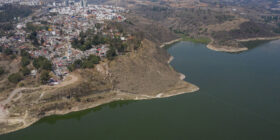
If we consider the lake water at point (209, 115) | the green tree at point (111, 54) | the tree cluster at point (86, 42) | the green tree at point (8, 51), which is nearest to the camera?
the lake water at point (209, 115)

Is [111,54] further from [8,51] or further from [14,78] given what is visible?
[8,51]

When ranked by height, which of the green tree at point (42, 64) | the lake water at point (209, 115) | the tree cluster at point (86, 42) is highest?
the tree cluster at point (86, 42)

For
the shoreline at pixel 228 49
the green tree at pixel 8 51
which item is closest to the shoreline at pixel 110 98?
the green tree at pixel 8 51

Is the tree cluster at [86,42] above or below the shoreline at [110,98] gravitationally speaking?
above

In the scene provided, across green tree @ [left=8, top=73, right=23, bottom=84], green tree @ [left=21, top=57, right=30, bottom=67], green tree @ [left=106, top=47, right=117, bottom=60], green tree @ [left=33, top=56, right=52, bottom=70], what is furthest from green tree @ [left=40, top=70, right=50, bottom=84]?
green tree @ [left=106, top=47, right=117, bottom=60]

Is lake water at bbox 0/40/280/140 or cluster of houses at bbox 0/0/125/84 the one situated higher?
cluster of houses at bbox 0/0/125/84

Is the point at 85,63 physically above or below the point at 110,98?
above

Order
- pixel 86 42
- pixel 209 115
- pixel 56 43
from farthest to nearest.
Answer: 1. pixel 56 43
2. pixel 86 42
3. pixel 209 115

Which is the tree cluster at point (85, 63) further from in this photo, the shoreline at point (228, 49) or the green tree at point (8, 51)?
the shoreline at point (228, 49)

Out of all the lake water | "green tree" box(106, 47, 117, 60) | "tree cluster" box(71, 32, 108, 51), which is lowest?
the lake water

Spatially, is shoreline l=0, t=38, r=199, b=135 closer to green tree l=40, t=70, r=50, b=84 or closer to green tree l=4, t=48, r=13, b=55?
green tree l=40, t=70, r=50, b=84

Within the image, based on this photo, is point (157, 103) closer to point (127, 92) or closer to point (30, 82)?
point (127, 92)

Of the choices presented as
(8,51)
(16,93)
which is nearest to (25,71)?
(16,93)
